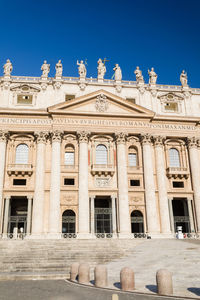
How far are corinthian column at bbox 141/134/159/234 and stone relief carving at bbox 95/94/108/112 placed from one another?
257 inches

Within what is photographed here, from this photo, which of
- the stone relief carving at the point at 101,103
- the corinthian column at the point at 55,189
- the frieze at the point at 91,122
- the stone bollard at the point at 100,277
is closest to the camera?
the stone bollard at the point at 100,277

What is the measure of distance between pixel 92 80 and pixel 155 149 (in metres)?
13.2

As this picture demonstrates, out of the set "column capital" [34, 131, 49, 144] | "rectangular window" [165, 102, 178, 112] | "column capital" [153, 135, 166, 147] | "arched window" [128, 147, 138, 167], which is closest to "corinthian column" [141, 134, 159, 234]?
"column capital" [153, 135, 166, 147]

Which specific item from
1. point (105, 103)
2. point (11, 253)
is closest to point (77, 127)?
point (105, 103)

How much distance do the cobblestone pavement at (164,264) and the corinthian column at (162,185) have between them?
8.28 meters

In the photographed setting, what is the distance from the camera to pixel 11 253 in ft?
75.2

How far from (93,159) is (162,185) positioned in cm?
938

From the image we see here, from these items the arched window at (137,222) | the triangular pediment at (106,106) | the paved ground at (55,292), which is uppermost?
the triangular pediment at (106,106)

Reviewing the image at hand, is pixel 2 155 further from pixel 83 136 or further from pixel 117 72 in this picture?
pixel 117 72

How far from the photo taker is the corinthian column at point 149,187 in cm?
3531

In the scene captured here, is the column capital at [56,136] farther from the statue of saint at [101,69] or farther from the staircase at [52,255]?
the staircase at [52,255]

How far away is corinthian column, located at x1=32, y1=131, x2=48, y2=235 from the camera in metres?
33.5

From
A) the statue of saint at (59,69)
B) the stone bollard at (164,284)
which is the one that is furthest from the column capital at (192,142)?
the stone bollard at (164,284)

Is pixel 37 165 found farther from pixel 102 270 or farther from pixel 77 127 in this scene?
pixel 102 270
